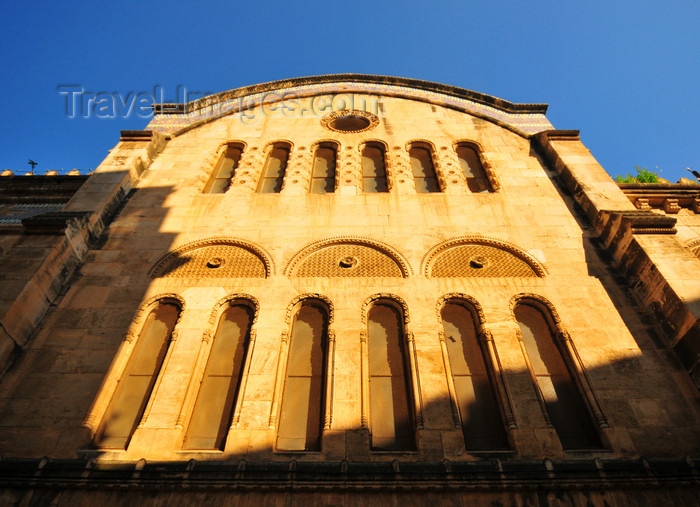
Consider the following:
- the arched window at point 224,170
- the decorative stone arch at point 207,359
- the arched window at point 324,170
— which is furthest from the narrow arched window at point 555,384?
the arched window at point 224,170

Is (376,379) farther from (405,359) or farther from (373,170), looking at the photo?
A: (373,170)

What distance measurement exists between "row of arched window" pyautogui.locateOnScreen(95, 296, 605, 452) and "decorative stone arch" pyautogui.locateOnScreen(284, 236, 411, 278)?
708 mm

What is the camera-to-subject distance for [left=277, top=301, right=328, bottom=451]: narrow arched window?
5.64 m

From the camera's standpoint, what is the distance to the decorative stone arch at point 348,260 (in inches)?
300

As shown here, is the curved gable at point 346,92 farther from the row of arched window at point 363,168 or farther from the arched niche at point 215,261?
the arched niche at point 215,261

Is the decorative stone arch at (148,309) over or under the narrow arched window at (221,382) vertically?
over

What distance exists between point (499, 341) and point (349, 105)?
28.3 feet

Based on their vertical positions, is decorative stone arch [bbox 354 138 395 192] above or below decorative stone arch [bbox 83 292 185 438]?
above

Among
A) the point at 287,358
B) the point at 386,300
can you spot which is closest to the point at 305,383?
the point at 287,358

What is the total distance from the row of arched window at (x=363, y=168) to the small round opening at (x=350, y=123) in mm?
1037

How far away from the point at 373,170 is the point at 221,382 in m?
6.18

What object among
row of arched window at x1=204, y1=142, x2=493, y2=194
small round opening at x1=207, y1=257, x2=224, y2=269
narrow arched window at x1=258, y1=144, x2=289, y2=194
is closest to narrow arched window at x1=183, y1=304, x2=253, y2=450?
small round opening at x1=207, y1=257, x2=224, y2=269

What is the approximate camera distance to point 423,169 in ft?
34.6

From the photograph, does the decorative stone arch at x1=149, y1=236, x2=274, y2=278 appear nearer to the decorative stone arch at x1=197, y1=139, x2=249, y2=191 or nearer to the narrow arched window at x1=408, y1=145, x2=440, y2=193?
the decorative stone arch at x1=197, y1=139, x2=249, y2=191
